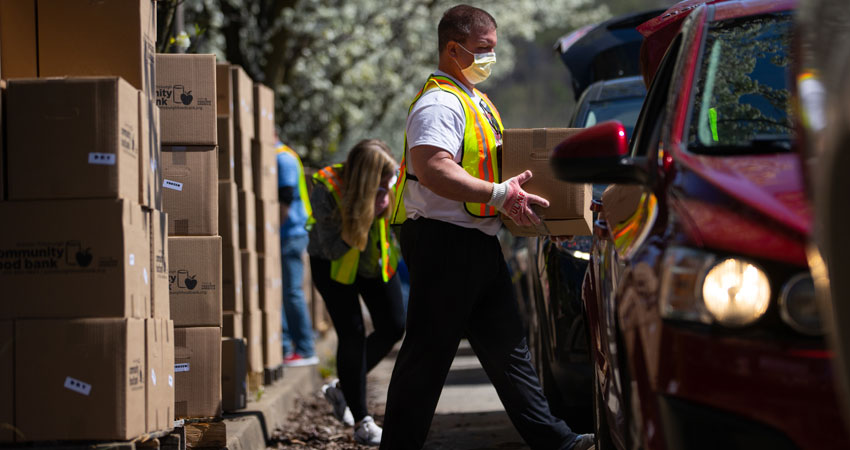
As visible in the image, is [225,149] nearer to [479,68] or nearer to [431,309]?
[479,68]

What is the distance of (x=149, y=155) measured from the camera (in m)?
4.31

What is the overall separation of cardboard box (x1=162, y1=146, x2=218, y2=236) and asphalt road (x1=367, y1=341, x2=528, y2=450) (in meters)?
2.02

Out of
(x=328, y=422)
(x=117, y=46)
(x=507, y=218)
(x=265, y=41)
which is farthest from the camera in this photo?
(x=265, y=41)

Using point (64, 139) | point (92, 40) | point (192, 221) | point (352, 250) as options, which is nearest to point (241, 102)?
point (352, 250)

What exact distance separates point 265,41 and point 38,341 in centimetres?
993

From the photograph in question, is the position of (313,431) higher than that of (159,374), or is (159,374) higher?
(159,374)

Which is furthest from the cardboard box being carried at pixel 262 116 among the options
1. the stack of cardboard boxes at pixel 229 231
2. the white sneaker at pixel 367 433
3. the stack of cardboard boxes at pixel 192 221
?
the stack of cardboard boxes at pixel 192 221

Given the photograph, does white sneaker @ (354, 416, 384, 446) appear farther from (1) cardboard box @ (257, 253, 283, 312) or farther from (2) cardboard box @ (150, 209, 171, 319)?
(2) cardboard box @ (150, 209, 171, 319)

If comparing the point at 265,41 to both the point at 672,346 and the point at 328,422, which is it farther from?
the point at 672,346

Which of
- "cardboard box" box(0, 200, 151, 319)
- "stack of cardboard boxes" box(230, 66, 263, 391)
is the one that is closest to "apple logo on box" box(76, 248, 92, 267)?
"cardboard box" box(0, 200, 151, 319)

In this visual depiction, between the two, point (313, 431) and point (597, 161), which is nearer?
point (597, 161)

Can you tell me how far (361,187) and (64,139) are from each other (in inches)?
122

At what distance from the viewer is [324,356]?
37.8 feet

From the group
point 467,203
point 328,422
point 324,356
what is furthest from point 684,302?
point 324,356
